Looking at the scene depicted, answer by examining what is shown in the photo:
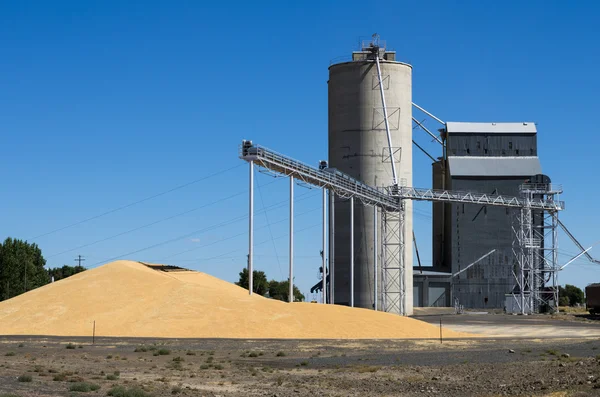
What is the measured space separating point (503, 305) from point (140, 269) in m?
50.4

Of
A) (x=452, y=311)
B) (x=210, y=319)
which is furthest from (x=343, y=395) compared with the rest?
(x=452, y=311)

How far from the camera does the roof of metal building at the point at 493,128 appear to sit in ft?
346

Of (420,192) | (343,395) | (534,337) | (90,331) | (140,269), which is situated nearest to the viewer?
(343,395)

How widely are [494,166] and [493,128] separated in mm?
4900

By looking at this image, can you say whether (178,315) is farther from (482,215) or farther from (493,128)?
(493,128)

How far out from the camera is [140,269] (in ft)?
205

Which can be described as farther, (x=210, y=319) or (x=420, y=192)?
(x=420, y=192)

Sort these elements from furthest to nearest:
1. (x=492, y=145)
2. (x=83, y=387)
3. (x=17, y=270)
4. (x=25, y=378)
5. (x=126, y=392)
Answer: (x=492, y=145) < (x=17, y=270) < (x=25, y=378) < (x=83, y=387) < (x=126, y=392)

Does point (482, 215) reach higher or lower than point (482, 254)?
higher

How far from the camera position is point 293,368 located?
3503cm

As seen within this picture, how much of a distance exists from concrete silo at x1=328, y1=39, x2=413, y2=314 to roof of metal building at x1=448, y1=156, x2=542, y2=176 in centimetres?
1356

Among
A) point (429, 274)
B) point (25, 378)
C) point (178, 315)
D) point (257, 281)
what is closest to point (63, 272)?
point (257, 281)

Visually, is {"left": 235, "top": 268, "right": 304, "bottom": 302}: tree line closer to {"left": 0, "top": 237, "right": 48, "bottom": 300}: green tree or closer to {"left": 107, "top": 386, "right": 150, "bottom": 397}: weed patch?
{"left": 0, "top": 237, "right": 48, "bottom": 300}: green tree

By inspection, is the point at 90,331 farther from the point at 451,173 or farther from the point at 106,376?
the point at 451,173
